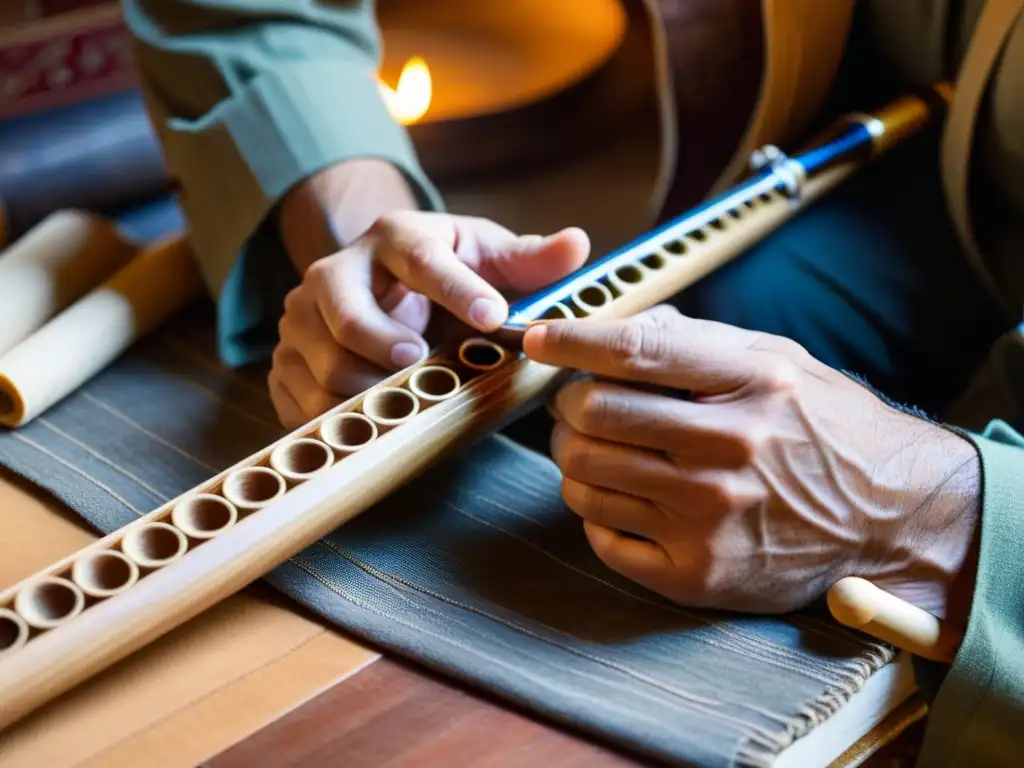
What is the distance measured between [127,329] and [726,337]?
428 millimetres

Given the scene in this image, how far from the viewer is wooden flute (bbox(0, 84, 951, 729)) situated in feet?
1.45

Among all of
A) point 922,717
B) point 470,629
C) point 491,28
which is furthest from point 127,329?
point 491,28

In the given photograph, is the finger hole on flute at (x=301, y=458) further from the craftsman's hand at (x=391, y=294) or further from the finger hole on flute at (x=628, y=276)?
the finger hole on flute at (x=628, y=276)

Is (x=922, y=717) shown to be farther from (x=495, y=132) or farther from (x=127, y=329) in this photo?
(x=495, y=132)

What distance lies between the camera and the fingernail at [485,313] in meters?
0.54

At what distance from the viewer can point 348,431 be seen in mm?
529

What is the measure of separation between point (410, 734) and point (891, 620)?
0.23 metres

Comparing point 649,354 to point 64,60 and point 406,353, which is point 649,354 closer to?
point 406,353

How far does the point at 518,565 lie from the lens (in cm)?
54

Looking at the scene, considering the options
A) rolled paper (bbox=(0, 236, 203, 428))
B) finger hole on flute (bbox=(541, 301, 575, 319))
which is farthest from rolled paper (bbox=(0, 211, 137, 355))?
finger hole on flute (bbox=(541, 301, 575, 319))

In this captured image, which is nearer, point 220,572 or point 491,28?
point 220,572

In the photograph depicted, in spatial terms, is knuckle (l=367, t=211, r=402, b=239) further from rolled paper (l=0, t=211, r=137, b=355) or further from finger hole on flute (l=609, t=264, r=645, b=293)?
rolled paper (l=0, t=211, r=137, b=355)

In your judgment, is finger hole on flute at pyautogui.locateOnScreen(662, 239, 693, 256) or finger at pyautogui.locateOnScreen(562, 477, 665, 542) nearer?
finger at pyautogui.locateOnScreen(562, 477, 665, 542)

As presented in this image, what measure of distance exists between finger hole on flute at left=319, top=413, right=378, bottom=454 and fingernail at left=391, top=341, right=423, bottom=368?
0.06 m
